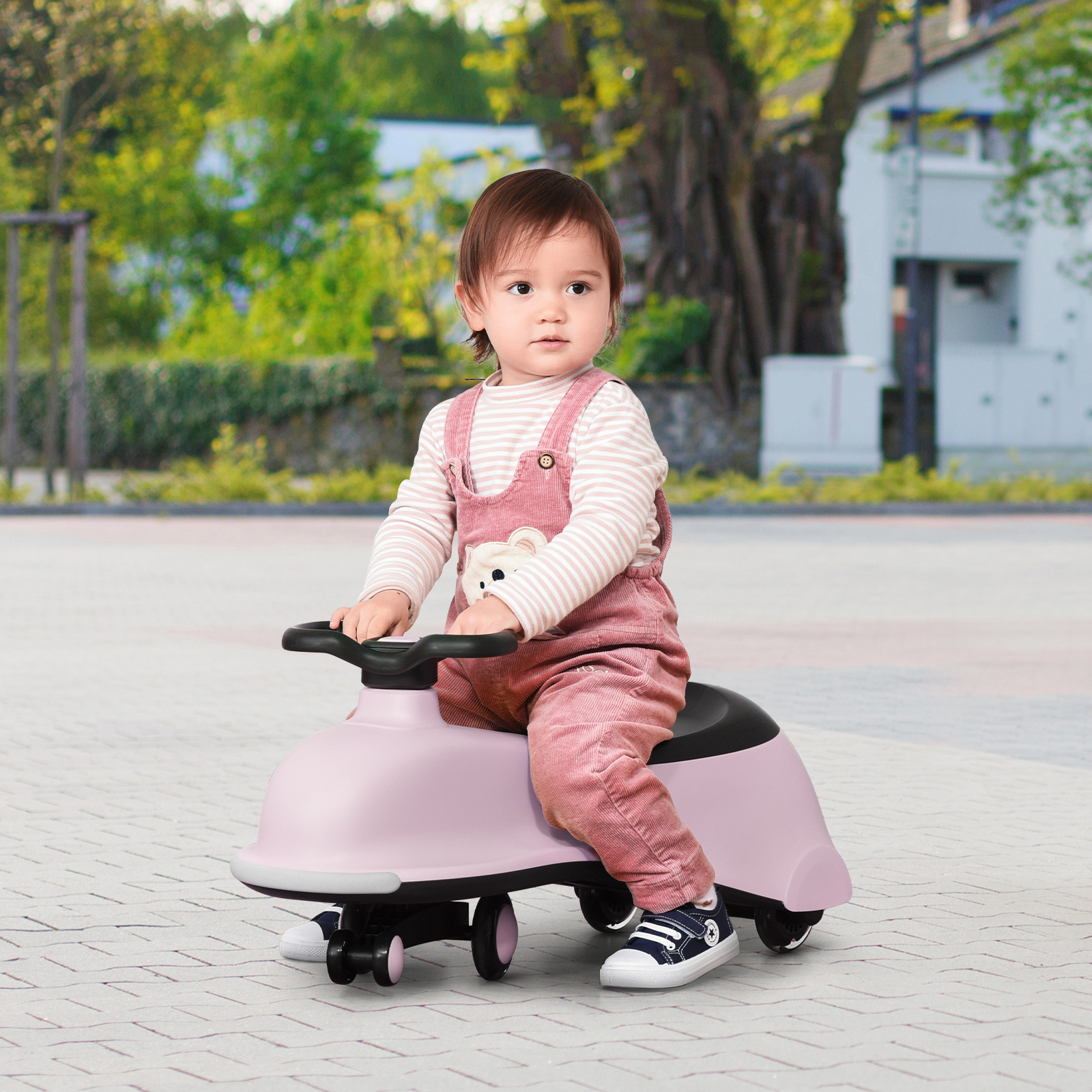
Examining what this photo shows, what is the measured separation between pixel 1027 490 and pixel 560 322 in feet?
73.9

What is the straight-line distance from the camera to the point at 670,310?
29.5 meters

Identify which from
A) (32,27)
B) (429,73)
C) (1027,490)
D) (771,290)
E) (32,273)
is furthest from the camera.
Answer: (429,73)

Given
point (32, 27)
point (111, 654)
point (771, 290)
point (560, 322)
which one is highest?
point (32, 27)

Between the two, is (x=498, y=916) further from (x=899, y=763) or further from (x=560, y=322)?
(x=899, y=763)

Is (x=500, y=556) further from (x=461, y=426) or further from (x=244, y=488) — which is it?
(x=244, y=488)

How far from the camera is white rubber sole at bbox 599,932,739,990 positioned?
11.4 feet

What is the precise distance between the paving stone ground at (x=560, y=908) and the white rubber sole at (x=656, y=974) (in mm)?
34

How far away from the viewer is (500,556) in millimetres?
3621

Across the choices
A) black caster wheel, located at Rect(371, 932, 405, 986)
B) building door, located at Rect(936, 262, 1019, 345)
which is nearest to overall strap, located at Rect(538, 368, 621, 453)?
black caster wheel, located at Rect(371, 932, 405, 986)

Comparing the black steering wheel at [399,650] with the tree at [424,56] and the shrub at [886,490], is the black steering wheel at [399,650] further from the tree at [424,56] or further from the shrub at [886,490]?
the tree at [424,56]

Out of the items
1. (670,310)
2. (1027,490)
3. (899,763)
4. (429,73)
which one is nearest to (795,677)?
(899,763)

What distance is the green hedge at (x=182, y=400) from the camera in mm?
33781

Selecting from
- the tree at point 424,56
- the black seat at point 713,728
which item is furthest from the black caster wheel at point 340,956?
the tree at point 424,56

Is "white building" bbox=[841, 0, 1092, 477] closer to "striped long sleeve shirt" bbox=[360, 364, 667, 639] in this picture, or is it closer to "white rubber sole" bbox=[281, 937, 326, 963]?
"striped long sleeve shirt" bbox=[360, 364, 667, 639]
